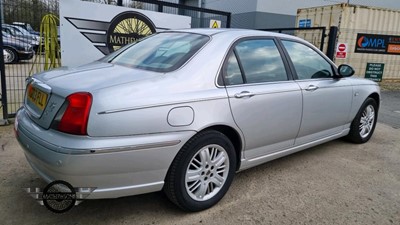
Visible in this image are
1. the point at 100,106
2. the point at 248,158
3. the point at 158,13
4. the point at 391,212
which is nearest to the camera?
the point at 100,106

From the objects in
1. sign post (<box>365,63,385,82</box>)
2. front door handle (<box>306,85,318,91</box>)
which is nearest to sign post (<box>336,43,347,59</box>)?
sign post (<box>365,63,385,82</box>)

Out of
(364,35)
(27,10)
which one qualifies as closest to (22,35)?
(27,10)

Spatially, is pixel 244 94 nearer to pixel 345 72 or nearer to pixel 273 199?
pixel 273 199

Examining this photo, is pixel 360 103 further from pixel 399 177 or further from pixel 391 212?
pixel 391 212

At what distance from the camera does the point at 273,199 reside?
3.01 m

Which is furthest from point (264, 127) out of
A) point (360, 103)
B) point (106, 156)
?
point (360, 103)

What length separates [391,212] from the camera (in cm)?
289

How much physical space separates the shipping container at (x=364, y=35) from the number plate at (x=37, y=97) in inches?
408

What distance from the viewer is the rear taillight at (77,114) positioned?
82.8 inches

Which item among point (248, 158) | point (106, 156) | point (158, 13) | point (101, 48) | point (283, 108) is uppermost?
point (158, 13)

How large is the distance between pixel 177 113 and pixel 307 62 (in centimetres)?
209

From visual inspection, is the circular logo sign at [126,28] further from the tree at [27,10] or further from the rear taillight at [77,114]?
the rear taillight at [77,114]

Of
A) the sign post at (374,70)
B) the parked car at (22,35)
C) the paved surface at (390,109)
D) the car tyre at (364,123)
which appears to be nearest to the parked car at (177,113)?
the car tyre at (364,123)

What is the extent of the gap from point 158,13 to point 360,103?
3940 mm
